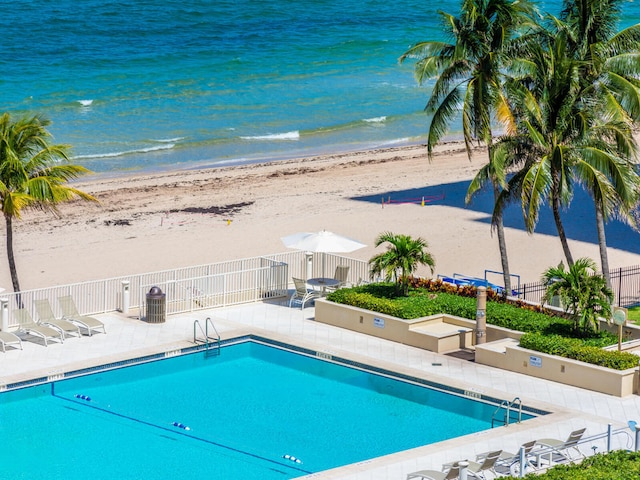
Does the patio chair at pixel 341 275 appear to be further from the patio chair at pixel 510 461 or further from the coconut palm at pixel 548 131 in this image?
the patio chair at pixel 510 461

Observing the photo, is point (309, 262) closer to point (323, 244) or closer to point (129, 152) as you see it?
point (323, 244)

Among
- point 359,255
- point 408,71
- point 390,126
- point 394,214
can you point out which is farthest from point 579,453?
point 408,71

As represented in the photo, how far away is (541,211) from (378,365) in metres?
17.1

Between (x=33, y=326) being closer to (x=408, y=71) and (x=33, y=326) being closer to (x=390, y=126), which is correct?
(x=390, y=126)

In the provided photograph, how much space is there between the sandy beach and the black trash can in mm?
6535

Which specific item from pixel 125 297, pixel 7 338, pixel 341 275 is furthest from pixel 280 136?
pixel 7 338

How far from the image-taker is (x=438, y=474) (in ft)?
58.5

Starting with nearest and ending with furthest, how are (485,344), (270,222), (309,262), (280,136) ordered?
(485,344) → (309,262) → (270,222) → (280,136)

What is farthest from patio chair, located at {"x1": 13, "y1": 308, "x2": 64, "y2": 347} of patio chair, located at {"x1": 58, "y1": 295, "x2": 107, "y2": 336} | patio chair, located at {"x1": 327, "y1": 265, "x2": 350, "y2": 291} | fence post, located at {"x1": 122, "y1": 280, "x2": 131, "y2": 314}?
patio chair, located at {"x1": 327, "y1": 265, "x2": 350, "y2": 291}

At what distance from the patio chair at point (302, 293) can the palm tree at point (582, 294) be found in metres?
6.99

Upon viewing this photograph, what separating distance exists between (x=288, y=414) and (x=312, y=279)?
24.1ft

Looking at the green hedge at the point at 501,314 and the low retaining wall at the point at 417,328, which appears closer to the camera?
the green hedge at the point at 501,314

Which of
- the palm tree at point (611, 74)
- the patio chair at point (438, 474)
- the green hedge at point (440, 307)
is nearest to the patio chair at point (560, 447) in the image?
the patio chair at point (438, 474)

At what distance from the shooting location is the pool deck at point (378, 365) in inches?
792
